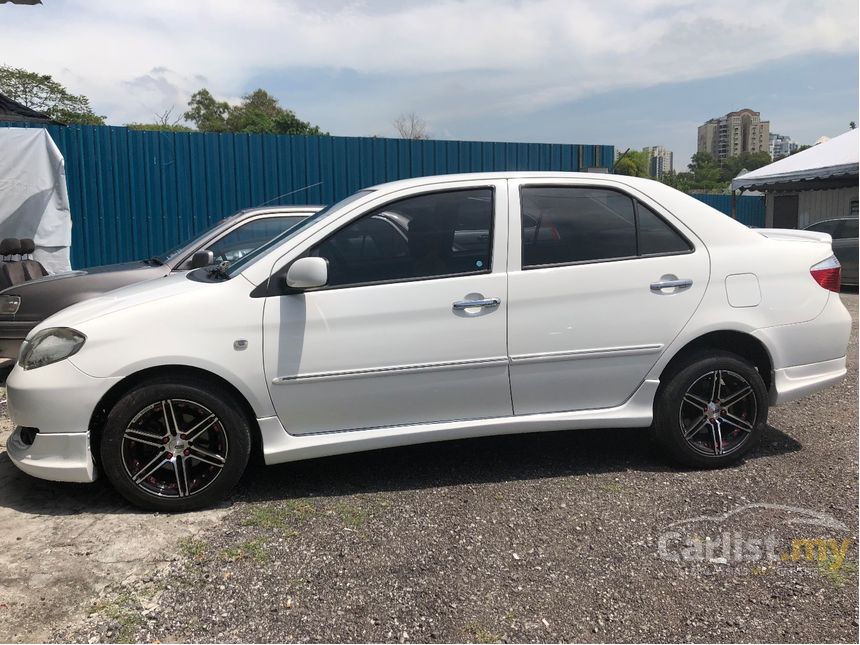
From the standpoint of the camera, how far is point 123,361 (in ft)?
11.2

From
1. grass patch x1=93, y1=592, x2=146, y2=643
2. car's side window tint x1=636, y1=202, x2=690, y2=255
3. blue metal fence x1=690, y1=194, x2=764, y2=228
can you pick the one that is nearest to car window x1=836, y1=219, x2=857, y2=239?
blue metal fence x1=690, y1=194, x2=764, y2=228

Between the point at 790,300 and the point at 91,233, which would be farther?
the point at 91,233

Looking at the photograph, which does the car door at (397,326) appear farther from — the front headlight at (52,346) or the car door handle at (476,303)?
the front headlight at (52,346)

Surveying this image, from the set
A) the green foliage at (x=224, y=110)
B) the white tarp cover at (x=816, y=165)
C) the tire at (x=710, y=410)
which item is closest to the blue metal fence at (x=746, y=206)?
the white tarp cover at (x=816, y=165)

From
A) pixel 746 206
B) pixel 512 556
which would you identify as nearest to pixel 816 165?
pixel 746 206

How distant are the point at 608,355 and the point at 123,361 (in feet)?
8.43

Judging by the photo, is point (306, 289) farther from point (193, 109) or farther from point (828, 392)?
point (193, 109)

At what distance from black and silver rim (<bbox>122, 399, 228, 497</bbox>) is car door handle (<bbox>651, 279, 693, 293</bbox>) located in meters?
2.49

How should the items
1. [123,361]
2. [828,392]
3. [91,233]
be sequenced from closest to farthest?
[123,361] → [828,392] → [91,233]

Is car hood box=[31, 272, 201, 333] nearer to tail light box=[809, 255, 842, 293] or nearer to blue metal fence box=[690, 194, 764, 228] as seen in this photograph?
tail light box=[809, 255, 842, 293]

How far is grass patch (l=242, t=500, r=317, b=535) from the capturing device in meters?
3.43

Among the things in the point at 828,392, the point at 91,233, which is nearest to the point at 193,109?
the point at 91,233

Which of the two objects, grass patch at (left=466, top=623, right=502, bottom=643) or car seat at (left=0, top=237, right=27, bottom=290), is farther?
car seat at (left=0, top=237, right=27, bottom=290)

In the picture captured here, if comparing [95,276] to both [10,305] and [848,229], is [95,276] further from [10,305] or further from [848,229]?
[848,229]
